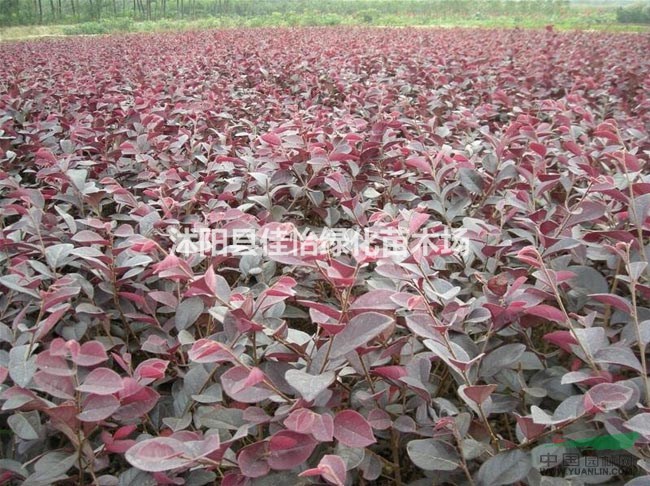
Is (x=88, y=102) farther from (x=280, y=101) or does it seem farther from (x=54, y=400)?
(x=54, y=400)

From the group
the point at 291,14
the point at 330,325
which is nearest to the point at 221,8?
the point at 291,14

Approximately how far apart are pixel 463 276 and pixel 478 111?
5.57ft

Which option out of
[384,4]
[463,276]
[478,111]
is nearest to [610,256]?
[463,276]

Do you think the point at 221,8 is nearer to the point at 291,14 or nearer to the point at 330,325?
the point at 291,14

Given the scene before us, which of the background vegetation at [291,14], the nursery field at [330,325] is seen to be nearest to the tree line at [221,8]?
the background vegetation at [291,14]

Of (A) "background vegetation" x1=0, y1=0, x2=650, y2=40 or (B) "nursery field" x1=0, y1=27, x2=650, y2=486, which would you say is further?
(A) "background vegetation" x1=0, y1=0, x2=650, y2=40

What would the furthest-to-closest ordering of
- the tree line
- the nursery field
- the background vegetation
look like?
the tree line < the background vegetation < the nursery field

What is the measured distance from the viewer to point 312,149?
1616mm

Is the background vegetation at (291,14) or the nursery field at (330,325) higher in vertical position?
the background vegetation at (291,14)

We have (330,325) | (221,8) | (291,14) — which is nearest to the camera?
(330,325)

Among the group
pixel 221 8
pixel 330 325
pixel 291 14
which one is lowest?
pixel 330 325

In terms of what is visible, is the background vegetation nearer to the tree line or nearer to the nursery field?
the tree line

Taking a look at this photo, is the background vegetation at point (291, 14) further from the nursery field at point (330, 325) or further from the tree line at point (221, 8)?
the nursery field at point (330, 325)

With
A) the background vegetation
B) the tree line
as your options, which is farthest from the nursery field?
the tree line
